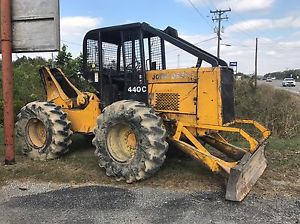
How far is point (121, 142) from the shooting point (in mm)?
7227

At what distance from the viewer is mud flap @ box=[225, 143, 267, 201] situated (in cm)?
565

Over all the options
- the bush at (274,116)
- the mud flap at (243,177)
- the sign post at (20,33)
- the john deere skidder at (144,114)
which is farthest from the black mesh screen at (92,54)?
the bush at (274,116)

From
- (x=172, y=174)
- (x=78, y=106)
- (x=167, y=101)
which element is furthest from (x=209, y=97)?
(x=78, y=106)

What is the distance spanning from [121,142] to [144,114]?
0.89 metres

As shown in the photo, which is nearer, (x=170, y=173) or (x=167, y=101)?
(x=170, y=173)

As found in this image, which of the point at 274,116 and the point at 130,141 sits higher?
the point at 130,141

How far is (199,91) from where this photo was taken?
22.4ft

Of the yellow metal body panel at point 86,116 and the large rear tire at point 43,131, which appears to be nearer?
the large rear tire at point 43,131

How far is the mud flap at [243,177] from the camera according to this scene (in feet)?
18.5

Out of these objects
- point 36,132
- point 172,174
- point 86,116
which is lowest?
point 172,174

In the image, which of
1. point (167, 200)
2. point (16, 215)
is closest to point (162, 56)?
point (167, 200)

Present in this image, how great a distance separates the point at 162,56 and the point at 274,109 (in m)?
10.1

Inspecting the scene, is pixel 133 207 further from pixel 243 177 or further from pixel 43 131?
pixel 43 131

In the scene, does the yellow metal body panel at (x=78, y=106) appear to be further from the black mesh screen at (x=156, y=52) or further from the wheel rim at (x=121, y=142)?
the black mesh screen at (x=156, y=52)
